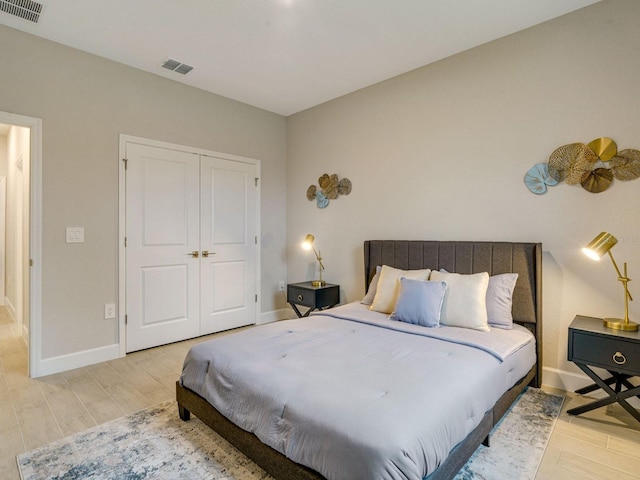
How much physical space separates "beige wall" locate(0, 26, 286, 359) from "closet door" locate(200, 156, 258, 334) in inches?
24.1

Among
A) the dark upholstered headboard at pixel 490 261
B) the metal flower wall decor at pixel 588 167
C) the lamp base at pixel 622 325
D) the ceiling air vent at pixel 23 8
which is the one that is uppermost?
the ceiling air vent at pixel 23 8

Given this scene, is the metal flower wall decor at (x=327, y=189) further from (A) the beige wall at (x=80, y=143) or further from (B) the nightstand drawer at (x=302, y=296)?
(A) the beige wall at (x=80, y=143)

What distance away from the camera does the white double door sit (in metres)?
3.44

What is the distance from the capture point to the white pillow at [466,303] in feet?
8.11

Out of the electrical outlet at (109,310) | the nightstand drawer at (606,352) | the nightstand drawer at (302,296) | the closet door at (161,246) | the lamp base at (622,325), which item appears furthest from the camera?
the nightstand drawer at (302,296)

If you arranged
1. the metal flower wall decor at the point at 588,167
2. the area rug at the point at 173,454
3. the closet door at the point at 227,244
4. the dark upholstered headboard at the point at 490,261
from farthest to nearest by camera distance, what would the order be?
the closet door at the point at 227,244, the dark upholstered headboard at the point at 490,261, the metal flower wall decor at the point at 588,167, the area rug at the point at 173,454

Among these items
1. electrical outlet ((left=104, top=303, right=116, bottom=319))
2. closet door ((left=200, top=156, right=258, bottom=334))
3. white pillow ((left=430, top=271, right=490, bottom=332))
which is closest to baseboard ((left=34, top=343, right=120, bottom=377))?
electrical outlet ((left=104, top=303, right=116, bottom=319))

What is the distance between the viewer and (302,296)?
392 cm

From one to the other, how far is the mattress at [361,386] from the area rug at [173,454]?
0.87 feet

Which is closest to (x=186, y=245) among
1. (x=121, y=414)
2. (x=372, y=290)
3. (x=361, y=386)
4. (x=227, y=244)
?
(x=227, y=244)

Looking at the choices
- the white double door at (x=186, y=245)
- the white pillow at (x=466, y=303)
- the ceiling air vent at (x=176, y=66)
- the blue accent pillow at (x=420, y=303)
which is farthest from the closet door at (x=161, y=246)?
the white pillow at (x=466, y=303)

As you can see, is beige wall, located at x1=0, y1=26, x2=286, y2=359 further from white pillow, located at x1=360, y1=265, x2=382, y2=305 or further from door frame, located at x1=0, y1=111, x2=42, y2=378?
white pillow, located at x1=360, y1=265, x2=382, y2=305

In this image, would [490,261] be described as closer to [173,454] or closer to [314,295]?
[314,295]

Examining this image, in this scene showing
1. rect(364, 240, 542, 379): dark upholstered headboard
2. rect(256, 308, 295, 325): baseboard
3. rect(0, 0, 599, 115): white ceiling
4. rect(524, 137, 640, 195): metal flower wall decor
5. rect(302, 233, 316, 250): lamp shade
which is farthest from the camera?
rect(256, 308, 295, 325): baseboard
